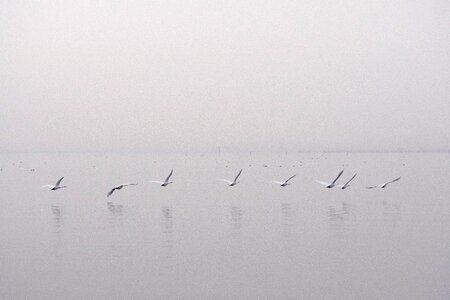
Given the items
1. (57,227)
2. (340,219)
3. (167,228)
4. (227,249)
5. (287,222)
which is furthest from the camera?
(340,219)

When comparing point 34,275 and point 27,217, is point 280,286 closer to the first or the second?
point 34,275

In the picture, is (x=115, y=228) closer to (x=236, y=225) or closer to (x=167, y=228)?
(x=167, y=228)

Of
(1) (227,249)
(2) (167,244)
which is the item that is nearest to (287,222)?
(1) (227,249)

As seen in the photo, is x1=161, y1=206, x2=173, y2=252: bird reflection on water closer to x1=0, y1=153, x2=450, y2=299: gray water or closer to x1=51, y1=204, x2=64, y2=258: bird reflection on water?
x1=0, y1=153, x2=450, y2=299: gray water

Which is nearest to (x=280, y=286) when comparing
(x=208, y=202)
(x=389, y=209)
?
(x=389, y=209)

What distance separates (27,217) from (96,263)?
21.1 m

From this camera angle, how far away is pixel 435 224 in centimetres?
4141

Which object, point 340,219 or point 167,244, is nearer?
point 167,244

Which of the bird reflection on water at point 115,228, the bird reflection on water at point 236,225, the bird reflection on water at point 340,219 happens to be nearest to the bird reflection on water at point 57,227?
the bird reflection on water at point 115,228

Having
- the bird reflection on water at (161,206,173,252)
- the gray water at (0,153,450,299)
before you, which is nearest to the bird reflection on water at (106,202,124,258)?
the gray water at (0,153,450,299)

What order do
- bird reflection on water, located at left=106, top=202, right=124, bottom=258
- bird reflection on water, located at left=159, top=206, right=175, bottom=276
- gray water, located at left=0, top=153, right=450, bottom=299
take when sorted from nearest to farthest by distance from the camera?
1. gray water, located at left=0, top=153, right=450, bottom=299
2. bird reflection on water, located at left=159, top=206, right=175, bottom=276
3. bird reflection on water, located at left=106, top=202, right=124, bottom=258

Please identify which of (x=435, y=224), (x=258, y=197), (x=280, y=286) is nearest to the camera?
(x=280, y=286)

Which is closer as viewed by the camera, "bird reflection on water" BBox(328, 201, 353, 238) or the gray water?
the gray water

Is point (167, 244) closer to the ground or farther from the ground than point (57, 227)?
closer to the ground
